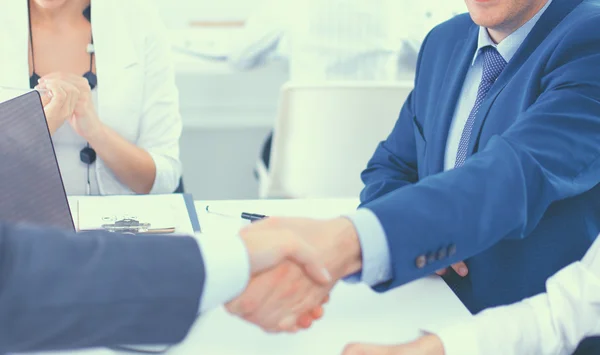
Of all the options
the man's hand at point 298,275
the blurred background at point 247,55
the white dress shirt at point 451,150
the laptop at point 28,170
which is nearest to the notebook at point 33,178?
the laptop at point 28,170

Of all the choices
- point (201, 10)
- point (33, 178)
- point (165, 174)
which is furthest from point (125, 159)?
point (201, 10)

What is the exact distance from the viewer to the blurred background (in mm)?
3229

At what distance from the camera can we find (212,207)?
1753 mm

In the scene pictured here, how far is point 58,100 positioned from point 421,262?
0.97 metres

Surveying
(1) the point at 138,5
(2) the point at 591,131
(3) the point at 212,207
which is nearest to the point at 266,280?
(3) the point at 212,207

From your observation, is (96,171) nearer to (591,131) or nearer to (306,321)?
(306,321)

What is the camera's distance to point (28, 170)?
1.44 m

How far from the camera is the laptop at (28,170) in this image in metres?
1.40

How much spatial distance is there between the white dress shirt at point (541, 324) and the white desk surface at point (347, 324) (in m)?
0.08

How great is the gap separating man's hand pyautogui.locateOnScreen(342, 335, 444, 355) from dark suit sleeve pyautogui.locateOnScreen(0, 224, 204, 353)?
0.24m

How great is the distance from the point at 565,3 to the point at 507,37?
126 mm

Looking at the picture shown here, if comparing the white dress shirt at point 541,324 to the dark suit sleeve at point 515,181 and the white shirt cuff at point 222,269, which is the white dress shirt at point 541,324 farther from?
→ the white shirt cuff at point 222,269

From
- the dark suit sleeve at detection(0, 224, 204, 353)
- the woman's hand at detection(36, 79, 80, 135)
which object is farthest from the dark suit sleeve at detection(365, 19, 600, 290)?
the woman's hand at detection(36, 79, 80, 135)

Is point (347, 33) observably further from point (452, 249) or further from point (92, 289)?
point (92, 289)
